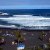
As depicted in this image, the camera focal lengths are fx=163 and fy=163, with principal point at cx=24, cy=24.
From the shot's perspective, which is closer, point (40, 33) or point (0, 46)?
point (0, 46)

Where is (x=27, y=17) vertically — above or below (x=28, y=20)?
above

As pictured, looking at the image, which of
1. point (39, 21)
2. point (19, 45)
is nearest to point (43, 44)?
point (19, 45)

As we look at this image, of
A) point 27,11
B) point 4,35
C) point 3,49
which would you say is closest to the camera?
point 3,49

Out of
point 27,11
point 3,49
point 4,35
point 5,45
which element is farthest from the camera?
point 27,11

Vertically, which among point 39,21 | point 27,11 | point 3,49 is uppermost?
point 27,11

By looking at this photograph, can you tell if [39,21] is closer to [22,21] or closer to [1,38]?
[22,21]

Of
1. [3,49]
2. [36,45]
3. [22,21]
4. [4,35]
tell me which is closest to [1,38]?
[4,35]

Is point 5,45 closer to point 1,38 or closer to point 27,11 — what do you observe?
point 1,38

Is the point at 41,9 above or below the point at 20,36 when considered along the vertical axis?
above

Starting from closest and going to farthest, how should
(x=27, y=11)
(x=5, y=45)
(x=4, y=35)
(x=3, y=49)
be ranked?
(x=3, y=49), (x=5, y=45), (x=4, y=35), (x=27, y=11)
